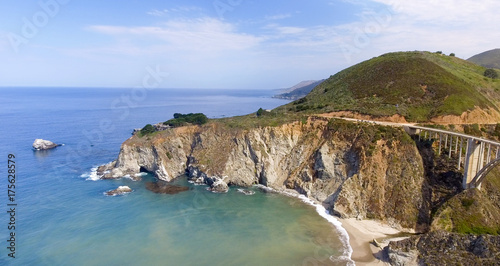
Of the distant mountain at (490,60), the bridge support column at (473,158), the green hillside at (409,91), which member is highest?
the distant mountain at (490,60)

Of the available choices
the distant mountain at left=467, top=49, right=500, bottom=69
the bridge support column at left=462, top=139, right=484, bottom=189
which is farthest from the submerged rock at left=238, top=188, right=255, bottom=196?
the distant mountain at left=467, top=49, right=500, bottom=69

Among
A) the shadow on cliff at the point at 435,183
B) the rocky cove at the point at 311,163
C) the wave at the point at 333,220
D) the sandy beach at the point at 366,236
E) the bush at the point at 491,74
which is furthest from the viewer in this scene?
the bush at the point at 491,74

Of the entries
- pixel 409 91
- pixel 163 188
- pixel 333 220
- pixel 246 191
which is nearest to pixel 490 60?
pixel 409 91

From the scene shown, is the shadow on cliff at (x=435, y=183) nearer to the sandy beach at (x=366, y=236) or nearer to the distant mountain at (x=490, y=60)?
the sandy beach at (x=366, y=236)

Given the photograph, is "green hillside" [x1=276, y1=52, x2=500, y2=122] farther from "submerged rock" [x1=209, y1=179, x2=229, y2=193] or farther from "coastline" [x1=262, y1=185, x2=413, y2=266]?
"submerged rock" [x1=209, y1=179, x2=229, y2=193]

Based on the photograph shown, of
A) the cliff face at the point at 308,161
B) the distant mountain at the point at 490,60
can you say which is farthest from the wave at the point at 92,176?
the distant mountain at the point at 490,60

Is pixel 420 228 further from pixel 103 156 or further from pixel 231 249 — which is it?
pixel 103 156

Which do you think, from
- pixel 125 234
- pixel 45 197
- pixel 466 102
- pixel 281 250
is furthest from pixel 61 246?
pixel 466 102
